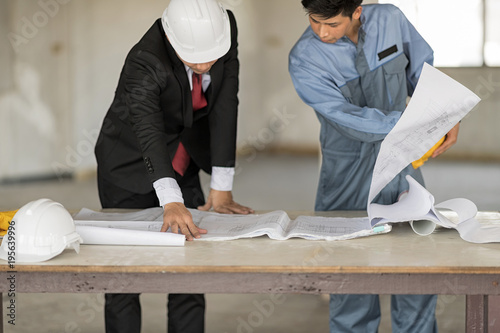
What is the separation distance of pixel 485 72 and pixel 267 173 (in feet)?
10.5

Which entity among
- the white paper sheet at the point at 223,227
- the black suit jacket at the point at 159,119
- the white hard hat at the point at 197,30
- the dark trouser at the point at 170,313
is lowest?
the dark trouser at the point at 170,313

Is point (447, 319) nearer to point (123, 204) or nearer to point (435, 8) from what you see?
point (123, 204)

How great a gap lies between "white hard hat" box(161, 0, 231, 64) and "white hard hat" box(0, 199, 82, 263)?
0.61 metres

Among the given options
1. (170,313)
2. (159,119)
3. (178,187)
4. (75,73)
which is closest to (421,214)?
(178,187)

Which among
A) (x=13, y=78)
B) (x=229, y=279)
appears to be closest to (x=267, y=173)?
(x=13, y=78)

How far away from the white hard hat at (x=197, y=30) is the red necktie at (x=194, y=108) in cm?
25

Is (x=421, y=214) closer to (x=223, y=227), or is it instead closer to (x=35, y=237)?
(x=223, y=227)

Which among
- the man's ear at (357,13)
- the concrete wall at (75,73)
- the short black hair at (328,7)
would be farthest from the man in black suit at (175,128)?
the concrete wall at (75,73)

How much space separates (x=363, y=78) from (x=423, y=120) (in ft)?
1.82

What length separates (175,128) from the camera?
7.02 feet

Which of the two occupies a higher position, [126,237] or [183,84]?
[183,84]

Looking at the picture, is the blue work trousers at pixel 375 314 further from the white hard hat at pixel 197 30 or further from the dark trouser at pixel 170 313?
the white hard hat at pixel 197 30

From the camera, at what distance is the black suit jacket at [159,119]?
1884mm

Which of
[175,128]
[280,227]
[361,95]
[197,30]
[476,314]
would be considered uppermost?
[197,30]
